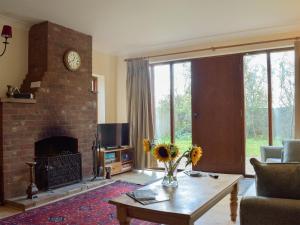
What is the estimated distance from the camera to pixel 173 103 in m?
5.61

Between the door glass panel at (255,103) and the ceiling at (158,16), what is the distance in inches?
23.0

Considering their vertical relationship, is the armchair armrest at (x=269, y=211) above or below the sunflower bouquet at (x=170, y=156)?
below

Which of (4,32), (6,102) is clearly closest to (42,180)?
(6,102)

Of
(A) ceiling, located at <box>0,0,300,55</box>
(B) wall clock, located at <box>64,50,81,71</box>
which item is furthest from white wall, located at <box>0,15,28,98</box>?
(B) wall clock, located at <box>64,50,81,71</box>

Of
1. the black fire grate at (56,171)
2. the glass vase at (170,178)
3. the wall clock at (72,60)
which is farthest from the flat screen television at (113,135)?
the glass vase at (170,178)

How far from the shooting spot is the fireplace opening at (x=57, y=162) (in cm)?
391

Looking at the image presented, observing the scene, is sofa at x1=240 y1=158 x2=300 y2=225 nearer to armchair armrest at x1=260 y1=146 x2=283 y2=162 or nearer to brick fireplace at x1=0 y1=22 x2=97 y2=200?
armchair armrest at x1=260 y1=146 x2=283 y2=162

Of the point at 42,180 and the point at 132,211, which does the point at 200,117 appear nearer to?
the point at 42,180

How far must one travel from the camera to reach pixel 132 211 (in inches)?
80.0

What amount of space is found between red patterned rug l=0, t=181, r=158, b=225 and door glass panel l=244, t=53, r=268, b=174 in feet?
8.22

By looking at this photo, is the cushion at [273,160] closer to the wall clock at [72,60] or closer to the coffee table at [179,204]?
the coffee table at [179,204]

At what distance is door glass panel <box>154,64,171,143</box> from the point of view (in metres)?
5.68

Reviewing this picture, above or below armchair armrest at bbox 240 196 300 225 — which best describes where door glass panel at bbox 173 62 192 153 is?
above

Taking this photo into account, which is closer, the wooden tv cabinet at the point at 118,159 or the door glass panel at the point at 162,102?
the wooden tv cabinet at the point at 118,159
